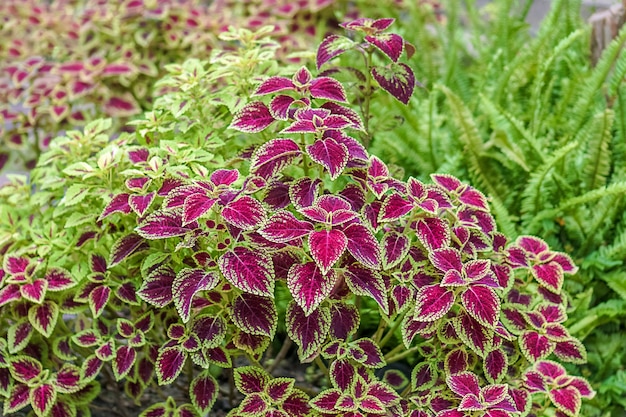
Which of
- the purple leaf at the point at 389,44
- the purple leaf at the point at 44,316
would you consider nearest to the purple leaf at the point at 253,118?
the purple leaf at the point at 389,44

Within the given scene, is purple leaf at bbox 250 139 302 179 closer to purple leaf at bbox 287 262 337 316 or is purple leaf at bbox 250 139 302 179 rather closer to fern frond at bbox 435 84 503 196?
purple leaf at bbox 287 262 337 316

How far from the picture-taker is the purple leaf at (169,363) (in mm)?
1579

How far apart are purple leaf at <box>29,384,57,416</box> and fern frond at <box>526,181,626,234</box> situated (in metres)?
1.56

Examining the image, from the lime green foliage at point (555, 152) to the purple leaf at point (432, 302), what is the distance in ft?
2.74

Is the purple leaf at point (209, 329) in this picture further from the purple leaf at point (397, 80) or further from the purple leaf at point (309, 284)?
the purple leaf at point (397, 80)

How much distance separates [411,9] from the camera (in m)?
3.52

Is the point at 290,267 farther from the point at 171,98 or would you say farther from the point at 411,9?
the point at 411,9

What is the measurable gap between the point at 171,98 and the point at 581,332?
141cm

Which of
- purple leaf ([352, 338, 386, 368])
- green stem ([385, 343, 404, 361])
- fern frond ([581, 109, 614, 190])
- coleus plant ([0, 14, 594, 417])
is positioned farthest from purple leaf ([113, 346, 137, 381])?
fern frond ([581, 109, 614, 190])

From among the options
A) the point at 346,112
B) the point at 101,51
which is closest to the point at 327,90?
the point at 346,112

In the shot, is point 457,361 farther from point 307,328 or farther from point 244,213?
point 244,213

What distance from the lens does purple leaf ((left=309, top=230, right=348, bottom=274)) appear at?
139cm

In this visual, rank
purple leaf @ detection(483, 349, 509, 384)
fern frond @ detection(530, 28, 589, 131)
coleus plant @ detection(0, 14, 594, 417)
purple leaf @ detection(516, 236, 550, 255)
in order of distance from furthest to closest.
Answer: fern frond @ detection(530, 28, 589, 131) < purple leaf @ detection(516, 236, 550, 255) < purple leaf @ detection(483, 349, 509, 384) < coleus plant @ detection(0, 14, 594, 417)

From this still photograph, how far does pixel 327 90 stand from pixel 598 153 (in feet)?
4.01
